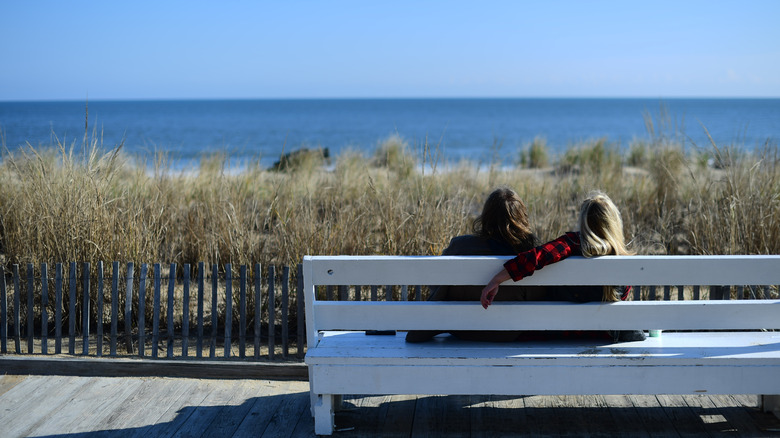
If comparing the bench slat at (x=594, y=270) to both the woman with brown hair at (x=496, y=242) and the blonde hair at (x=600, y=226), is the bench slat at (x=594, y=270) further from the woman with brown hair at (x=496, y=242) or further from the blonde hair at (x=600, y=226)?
the woman with brown hair at (x=496, y=242)

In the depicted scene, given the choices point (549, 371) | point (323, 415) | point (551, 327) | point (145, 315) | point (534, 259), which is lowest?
point (145, 315)

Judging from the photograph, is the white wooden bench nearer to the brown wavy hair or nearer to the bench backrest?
the bench backrest

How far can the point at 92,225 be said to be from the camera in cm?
451

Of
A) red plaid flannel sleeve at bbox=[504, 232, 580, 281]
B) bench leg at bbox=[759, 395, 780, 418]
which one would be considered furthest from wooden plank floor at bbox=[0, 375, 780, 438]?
red plaid flannel sleeve at bbox=[504, 232, 580, 281]

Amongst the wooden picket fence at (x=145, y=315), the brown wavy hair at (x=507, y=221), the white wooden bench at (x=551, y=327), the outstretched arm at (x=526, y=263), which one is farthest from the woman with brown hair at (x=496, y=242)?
the wooden picket fence at (x=145, y=315)

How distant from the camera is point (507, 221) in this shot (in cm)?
282

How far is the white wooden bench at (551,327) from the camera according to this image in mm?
2564

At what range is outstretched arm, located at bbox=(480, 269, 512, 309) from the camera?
254 cm

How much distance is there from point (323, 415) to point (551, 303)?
0.99 meters

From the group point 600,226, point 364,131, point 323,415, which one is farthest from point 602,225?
point 364,131

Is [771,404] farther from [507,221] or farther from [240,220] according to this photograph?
[240,220]

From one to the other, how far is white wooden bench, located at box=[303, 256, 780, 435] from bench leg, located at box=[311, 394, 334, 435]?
0.23 feet

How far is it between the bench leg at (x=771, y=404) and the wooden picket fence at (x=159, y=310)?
1.09 m

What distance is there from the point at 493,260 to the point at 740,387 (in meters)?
1.05
